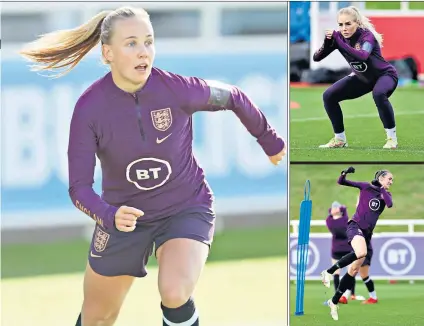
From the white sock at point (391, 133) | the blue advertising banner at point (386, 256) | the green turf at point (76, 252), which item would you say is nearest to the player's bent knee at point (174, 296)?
the blue advertising banner at point (386, 256)

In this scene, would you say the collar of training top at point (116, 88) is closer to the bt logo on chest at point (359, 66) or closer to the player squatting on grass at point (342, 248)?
the bt logo on chest at point (359, 66)

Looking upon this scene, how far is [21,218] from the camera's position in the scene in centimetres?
782

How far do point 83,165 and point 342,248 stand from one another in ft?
5.04

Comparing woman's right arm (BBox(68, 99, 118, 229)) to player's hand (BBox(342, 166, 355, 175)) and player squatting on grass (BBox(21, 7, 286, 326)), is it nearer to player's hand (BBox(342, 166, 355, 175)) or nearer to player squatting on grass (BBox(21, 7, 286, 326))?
player squatting on grass (BBox(21, 7, 286, 326))

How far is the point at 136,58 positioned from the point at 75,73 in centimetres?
292

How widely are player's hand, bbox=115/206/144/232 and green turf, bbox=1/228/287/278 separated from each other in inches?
125

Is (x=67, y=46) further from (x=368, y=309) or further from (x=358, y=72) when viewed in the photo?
(x=368, y=309)

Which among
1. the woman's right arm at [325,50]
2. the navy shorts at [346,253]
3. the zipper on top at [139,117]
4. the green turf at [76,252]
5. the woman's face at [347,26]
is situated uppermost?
the woman's face at [347,26]

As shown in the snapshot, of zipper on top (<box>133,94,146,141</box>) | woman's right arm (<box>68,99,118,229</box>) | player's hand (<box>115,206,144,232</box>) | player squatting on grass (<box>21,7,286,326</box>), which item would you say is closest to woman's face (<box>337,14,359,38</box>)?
player squatting on grass (<box>21,7,286,326</box>)

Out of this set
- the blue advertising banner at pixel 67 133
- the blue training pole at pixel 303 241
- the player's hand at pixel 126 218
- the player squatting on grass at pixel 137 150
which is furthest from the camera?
the blue advertising banner at pixel 67 133

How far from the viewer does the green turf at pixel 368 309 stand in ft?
18.7

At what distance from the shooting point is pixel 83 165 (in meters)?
4.77

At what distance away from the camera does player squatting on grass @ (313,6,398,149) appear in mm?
5461

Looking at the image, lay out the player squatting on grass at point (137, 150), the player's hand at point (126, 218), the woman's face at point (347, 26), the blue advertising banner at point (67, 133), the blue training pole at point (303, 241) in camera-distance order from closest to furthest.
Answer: the player's hand at point (126, 218), the player squatting on grass at point (137, 150), the woman's face at point (347, 26), the blue training pole at point (303, 241), the blue advertising banner at point (67, 133)
